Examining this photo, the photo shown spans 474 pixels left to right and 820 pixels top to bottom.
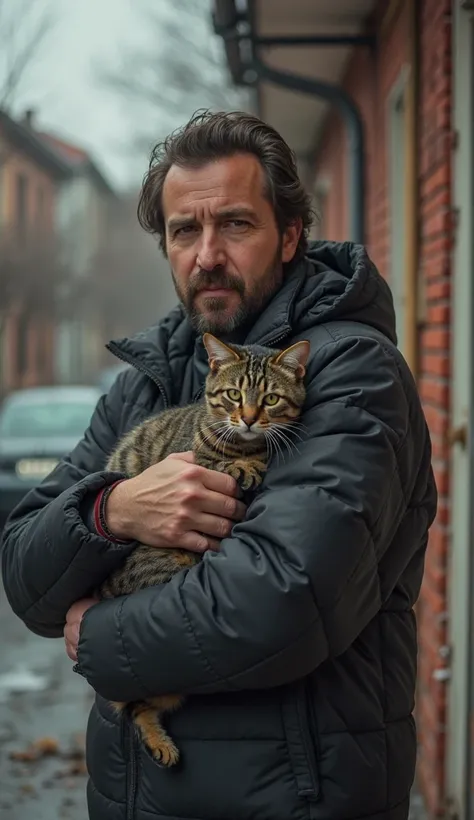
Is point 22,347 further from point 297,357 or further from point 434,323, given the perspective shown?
point 297,357

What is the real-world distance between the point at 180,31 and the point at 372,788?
958 inches

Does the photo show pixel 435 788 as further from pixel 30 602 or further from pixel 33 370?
pixel 33 370

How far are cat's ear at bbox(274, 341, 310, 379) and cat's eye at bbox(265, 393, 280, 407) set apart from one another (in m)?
0.16

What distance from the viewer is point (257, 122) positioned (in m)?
2.78

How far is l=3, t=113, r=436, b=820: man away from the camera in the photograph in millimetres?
2088

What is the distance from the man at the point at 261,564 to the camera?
2.09 m

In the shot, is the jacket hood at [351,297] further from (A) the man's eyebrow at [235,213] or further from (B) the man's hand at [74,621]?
(B) the man's hand at [74,621]

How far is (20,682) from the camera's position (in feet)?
24.3

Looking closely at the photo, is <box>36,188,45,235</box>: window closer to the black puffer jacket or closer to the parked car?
the parked car

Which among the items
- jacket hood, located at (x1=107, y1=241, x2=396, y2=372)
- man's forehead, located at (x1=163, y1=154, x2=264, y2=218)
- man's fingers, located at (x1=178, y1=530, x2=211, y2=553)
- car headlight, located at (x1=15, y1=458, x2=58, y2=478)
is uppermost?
man's forehead, located at (x1=163, y1=154, x2=264, y2=218)

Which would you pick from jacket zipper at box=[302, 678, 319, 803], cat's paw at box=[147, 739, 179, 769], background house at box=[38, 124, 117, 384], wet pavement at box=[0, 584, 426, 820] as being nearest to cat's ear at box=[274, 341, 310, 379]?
jacket zipper at box=[302, 678, 319, 803]

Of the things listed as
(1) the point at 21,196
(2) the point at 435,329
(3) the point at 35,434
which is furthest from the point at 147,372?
(1) the point at 21,196

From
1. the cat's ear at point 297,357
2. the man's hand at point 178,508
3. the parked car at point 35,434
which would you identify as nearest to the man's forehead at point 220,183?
the cat's ear at point 297,357

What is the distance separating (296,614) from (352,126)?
6454 millimetres
